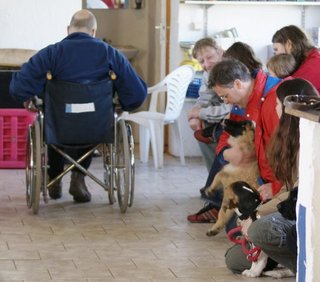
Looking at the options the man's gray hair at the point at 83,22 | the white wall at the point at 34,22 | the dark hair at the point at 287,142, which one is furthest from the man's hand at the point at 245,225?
the white wall at the point at 34,22

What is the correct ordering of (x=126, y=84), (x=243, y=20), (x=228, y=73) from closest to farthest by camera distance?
1. (x=228, y=73)
2. (x=126, y=84)
3. (x=243, y=20)

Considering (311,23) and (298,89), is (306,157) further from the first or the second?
(311,23)

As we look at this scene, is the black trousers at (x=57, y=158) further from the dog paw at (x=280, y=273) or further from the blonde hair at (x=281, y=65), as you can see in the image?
the dog paw at (x=280, y=273)

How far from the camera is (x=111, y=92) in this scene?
5.68 m

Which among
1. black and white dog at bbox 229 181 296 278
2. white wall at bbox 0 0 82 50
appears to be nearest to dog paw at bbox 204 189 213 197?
black and white dog at bbox 229 181 296 278

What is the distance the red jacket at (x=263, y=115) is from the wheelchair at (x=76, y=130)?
3.26 ft

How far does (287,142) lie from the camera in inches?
157

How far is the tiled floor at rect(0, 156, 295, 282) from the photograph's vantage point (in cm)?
448

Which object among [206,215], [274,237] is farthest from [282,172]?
[206,215]

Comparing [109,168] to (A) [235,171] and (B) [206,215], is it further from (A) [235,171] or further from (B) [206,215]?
(A) [235,171]

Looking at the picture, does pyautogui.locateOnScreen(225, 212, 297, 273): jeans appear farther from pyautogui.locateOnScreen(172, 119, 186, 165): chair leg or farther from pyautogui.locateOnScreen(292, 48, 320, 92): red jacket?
pyautogui.locateOnScreen(172, 119, 186, 165): chair leg

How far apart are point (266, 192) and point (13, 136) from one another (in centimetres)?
339

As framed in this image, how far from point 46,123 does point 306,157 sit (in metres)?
2.69

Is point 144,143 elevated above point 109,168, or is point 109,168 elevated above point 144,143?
point 109,168
